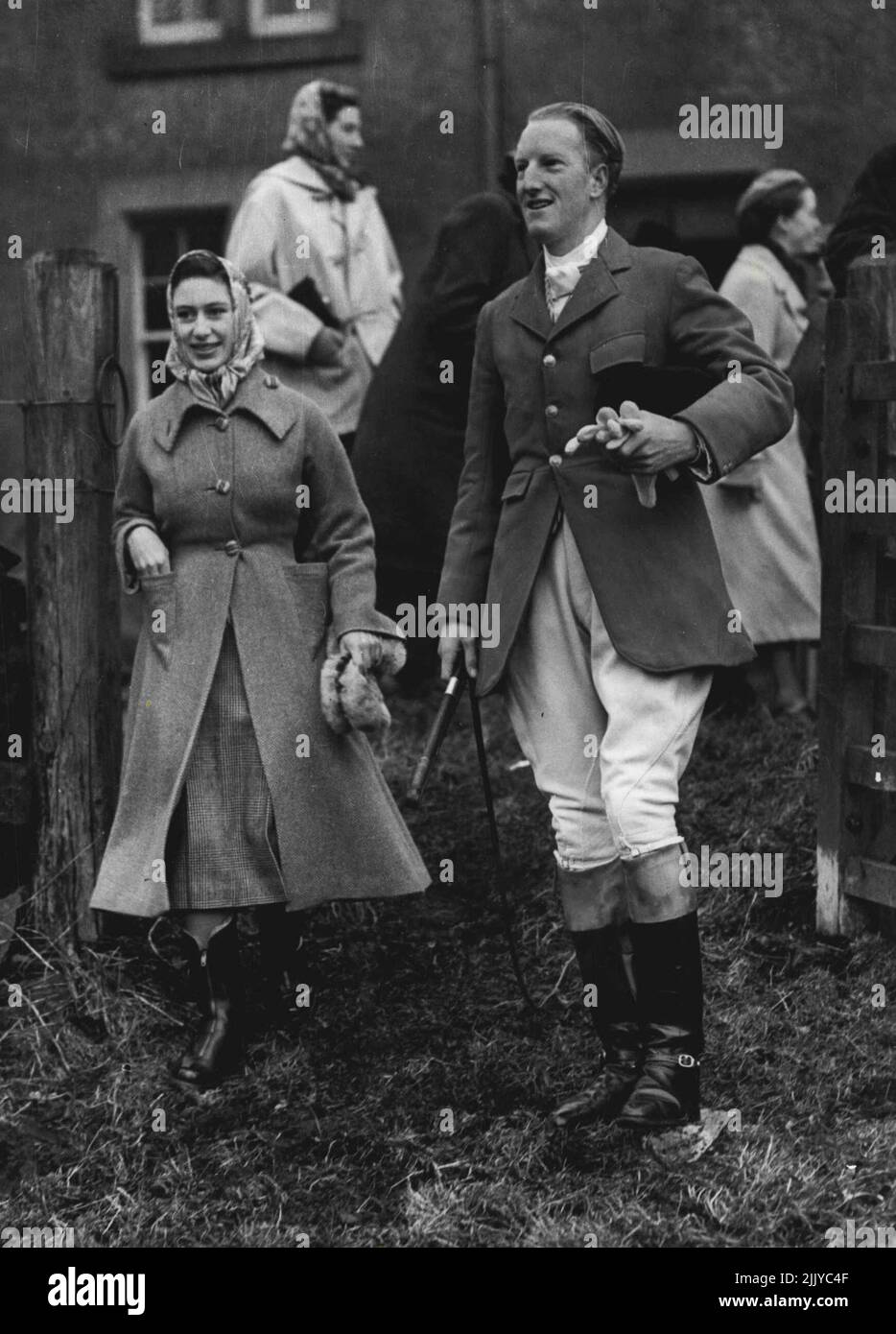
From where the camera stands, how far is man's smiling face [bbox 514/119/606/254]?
404 cm

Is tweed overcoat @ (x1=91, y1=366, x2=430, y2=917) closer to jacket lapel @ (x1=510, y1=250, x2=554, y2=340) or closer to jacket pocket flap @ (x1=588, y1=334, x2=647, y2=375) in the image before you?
jacket lapel @ (x1=510, y1=250, x2=554, y2=340)

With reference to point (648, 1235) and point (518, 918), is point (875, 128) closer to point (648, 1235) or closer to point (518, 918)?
point (518, 918)

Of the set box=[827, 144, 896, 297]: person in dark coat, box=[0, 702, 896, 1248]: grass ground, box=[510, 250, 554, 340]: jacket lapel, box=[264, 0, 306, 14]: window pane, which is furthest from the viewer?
box=[264, 0, 306, 14]: window pane

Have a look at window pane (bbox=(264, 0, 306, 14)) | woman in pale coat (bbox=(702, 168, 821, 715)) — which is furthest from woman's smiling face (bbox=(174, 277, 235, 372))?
window pane (bbox=(264, 0, 306, 14))

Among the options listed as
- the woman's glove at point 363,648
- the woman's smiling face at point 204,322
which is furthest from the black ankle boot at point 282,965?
the woman's smiling face at point 204,322

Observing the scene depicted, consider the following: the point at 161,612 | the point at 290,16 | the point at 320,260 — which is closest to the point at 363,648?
the point at 161,612

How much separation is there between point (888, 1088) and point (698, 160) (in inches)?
251

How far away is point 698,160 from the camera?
973cm

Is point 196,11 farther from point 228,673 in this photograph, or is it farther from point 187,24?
point 228,673

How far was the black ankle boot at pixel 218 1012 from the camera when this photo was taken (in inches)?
182

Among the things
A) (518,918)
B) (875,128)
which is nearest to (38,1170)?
(518,918)

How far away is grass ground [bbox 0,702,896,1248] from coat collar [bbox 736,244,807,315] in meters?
2.31

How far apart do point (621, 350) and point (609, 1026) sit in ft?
5.04

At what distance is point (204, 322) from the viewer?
4.58 metres
